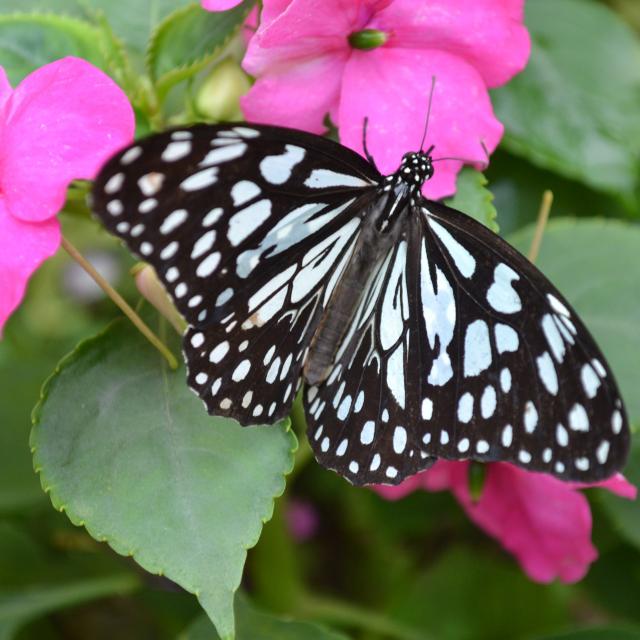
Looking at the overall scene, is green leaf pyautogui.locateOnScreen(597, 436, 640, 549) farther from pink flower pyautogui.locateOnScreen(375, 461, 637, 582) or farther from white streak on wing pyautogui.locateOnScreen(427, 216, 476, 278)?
white streak on wing pyautogui.locateOnScreen(427, 216, 476, 278)

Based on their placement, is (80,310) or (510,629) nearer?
(510,629)

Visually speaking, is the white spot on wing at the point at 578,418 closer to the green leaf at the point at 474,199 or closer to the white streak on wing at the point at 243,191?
the green leaf at the point at 474,199

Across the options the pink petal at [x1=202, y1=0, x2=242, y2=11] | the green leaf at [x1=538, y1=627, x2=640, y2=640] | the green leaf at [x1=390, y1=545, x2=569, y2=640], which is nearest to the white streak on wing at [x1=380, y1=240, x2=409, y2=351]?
the pink petal at [x1=202, y1=0, x2=242, y2=11]

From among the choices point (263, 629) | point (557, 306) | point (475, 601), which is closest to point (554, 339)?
point (557, 306)

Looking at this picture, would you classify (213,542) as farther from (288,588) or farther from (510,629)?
(510,629)

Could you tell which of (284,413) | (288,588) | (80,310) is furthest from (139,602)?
(284,413)

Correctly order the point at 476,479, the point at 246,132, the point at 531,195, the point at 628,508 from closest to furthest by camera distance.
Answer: the point at 246,132 < the point at 476,479 < the point at 628,508 < the point at 531,195

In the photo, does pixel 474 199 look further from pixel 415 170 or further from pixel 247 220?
pixel 247 220
